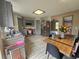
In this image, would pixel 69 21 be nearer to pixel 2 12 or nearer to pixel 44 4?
pixel 44 4

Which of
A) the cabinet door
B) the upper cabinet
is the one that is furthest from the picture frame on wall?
the cabinet door

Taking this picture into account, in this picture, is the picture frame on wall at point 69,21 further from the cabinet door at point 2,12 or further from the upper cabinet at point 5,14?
the cabinet door at point 2,12

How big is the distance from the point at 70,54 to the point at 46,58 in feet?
5.20

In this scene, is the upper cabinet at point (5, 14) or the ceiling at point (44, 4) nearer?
the upper cabinet at point (5, 14)

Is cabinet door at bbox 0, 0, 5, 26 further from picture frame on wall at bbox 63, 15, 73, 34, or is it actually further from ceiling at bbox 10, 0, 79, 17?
picture frame on wall at bbox 63, 15, 73, 34

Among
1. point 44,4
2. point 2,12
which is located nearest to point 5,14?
point 2,12

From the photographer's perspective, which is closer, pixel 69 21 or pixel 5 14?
pixel 5 14

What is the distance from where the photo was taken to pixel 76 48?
62.2 inches

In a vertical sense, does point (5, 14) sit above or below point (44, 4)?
below

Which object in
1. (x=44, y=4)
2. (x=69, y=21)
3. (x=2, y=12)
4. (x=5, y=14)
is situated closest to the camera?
(x=2, y=12)

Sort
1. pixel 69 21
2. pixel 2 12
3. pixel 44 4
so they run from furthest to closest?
pixel 69 21, pixel 44 4, pixel 2 12

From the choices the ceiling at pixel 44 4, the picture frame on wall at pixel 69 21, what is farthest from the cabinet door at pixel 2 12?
the picture frame on wall at pixel 69 21

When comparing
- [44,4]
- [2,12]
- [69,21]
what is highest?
[44,4]

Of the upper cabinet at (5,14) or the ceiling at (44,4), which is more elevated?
the ceiling at (44,4)
